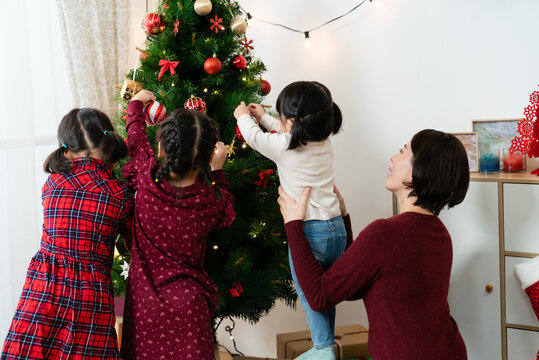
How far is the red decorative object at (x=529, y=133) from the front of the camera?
210 cm

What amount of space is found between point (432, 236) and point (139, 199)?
2.76 feet

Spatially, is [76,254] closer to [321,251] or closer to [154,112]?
[154,112]

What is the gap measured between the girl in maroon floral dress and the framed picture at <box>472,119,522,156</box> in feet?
4.47

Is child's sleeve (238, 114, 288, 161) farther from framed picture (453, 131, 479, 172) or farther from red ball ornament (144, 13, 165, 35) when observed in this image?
framed picture (453, 131, 479, 172)

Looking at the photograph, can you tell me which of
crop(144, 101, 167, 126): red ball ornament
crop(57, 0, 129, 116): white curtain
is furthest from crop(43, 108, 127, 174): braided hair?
crop(57, 0, 129, 116): white curtain

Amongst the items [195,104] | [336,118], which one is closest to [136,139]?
[195,104]

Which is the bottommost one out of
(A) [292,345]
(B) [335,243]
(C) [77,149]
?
(A) [292,345]

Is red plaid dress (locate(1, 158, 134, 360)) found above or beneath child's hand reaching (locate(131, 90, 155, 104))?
beneath

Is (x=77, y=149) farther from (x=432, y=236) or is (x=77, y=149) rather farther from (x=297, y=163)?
(x=432, y=236)

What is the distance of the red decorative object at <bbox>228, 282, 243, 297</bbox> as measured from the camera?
1681 millimetres

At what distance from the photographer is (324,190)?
168cm

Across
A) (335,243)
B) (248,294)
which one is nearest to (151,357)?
(248,294)

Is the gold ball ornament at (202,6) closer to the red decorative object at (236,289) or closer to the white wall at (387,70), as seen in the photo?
the red decorative object at (236,289)

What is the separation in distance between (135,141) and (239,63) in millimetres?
441
